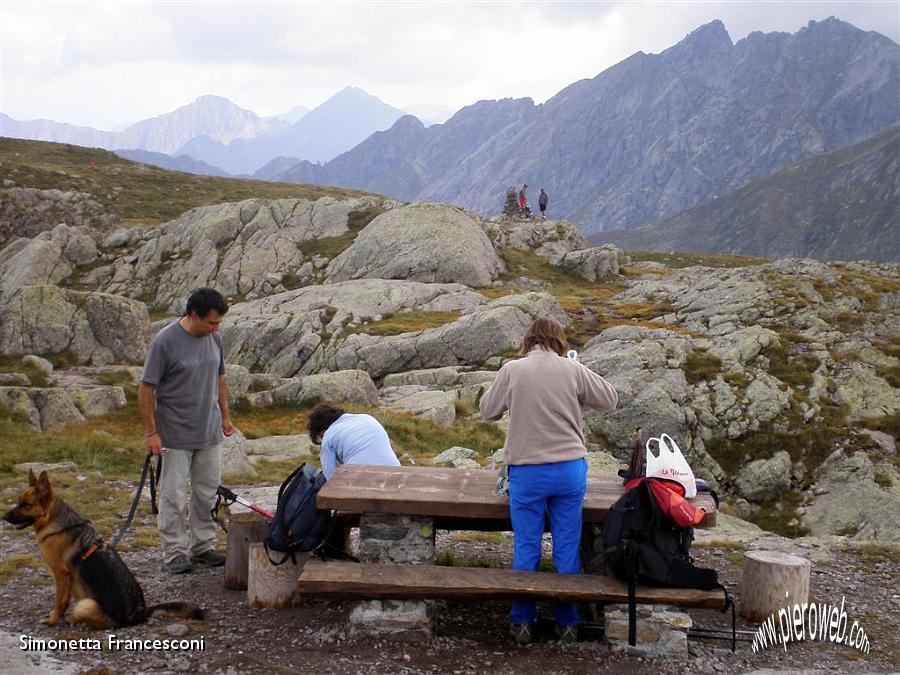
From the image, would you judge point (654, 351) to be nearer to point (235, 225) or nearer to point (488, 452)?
point (488, 452)

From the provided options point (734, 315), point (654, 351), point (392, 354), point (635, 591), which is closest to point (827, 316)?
point (734, 315)

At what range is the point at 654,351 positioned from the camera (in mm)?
29453

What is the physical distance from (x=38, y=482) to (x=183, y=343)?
103 inches

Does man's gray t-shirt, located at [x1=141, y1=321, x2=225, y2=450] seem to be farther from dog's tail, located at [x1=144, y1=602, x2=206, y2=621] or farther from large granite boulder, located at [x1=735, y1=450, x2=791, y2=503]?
large granite boulder, located at [x1=735, y1=450, x2=791, y2=503]

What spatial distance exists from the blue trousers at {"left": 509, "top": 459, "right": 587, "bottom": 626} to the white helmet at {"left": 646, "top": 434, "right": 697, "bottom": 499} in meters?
0.76

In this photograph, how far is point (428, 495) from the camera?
8406 mm

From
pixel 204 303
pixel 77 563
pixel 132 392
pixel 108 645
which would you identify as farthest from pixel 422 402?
pixel 108 645

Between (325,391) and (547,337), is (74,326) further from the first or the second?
(547,337)

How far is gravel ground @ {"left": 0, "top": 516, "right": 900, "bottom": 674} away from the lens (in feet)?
24.4

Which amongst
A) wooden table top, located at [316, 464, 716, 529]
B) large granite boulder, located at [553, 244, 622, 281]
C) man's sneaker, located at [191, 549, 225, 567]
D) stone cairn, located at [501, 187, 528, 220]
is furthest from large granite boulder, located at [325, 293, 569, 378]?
stone cairn, located at [501, 187, 528, 220]

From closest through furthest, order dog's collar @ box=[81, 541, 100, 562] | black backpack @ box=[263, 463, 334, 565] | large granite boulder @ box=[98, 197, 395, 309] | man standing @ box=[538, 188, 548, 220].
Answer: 1. dog's collar @ box=[81, 541, 100, 562]
2. black backpack @ box=[263, 463, 334, 565]
3. large granite boulder @ box=[98, 197, 395, 309]
4. man standing @ box=[538, 188, 548, 220]

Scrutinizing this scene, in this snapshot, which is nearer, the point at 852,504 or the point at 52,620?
the point at 52,620

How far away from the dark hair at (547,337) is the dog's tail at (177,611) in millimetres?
5021

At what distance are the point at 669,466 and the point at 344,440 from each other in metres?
4.31
